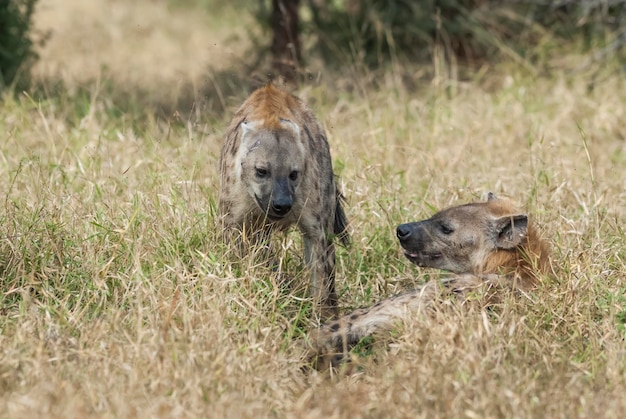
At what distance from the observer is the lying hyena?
4.35 meters

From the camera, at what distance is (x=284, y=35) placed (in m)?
8.35

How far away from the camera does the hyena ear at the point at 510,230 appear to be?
464 cm

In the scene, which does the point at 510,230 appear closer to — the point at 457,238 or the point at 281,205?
the point at 457,238

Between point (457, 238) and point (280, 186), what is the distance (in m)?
0.88

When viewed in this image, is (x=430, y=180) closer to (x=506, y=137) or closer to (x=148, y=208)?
(x=506, y=137)

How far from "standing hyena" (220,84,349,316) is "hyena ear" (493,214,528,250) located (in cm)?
79

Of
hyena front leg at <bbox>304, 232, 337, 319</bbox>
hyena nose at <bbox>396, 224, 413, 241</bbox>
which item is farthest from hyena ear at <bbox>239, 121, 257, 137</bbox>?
hyena nose at <bbox>396, 224, 413, 241</bbox>

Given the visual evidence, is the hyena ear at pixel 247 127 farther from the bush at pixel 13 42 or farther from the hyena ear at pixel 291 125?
the bush at pixel 13 42

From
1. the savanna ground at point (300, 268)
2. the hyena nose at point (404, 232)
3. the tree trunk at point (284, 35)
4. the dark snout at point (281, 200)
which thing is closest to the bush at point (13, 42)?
the savanna ground at point (300, 268)

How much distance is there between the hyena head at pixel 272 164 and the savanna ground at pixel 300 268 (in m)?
0.30

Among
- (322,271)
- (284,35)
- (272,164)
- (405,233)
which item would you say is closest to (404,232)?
(405,233)

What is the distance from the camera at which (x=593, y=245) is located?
4.92m

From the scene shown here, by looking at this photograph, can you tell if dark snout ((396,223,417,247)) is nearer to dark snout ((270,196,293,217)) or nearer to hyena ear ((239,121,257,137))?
dark snout ((270,196,293,217))

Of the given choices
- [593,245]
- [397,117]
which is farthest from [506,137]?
[593,245]
